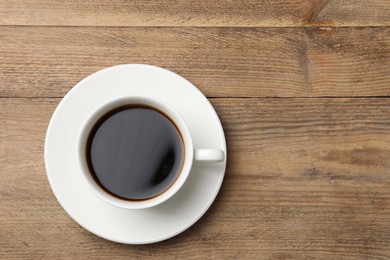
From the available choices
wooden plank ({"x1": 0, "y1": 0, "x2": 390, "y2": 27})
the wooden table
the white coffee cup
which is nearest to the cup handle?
the white coffee cup

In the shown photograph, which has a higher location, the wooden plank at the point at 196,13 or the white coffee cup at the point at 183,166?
the wooden plank at the point at 196,13

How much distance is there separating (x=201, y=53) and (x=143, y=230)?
277mm

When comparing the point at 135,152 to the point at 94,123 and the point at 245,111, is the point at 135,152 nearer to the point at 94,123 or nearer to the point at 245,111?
the point at 94,123

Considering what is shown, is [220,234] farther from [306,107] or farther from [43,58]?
[43,58]

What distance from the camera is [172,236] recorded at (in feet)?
2.61

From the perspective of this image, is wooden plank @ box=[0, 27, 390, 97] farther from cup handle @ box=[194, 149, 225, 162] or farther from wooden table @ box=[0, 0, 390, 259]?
cup handle @ box=[194, 149, 225, 162]

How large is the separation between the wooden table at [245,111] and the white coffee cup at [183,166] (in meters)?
0.12

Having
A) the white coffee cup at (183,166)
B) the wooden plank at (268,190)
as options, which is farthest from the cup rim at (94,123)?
the wooden plank at (268,190)

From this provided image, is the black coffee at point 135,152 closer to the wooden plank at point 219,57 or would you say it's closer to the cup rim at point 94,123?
the cup rim at point 94,123

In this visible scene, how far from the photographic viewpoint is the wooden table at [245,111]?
2.71 ft

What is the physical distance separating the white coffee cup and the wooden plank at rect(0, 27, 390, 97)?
4.9 inches

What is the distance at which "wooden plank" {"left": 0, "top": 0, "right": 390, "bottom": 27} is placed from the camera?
847mm

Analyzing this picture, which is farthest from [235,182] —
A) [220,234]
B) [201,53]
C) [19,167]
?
[19,167]

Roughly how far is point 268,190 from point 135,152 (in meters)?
0.22
